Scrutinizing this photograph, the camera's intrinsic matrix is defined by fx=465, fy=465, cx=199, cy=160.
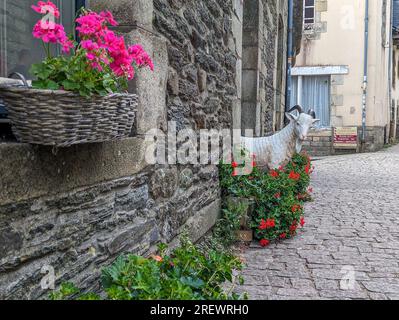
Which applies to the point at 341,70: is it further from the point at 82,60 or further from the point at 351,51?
the point at 82,60

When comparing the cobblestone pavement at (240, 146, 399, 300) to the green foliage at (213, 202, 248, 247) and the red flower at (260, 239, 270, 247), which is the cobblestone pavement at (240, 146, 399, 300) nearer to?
the red flower at (260, 239, 270, 247)

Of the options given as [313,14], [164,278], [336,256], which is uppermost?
[313,14]

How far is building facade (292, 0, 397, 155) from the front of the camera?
15898mm

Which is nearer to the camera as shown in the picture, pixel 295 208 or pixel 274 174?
pixel 295 208

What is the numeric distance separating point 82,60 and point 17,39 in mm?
425

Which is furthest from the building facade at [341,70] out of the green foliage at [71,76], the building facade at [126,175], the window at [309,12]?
the green foliage at [71,76]

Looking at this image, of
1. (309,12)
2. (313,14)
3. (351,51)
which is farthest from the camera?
(309,12)

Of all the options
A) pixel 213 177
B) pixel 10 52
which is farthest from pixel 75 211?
pixel 213 177

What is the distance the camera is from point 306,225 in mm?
5531

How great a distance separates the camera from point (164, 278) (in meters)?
2.27

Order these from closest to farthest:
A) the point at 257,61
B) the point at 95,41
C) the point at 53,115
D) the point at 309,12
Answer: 1. the point at 53,115
2. the point at 95,41
3. the point at 257,61
4. the point at 309,12

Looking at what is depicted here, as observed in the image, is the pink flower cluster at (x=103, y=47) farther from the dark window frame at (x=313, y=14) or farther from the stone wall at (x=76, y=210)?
the dark window frame at (x=313, y=14)

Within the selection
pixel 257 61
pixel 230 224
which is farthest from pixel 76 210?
pixel 257 61

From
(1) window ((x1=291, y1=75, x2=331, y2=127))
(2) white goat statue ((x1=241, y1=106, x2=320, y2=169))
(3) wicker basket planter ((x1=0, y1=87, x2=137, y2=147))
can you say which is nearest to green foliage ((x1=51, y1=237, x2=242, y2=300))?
(3) wicker basket planter ((x1=0, y1=87, x2=137, y2=147))
